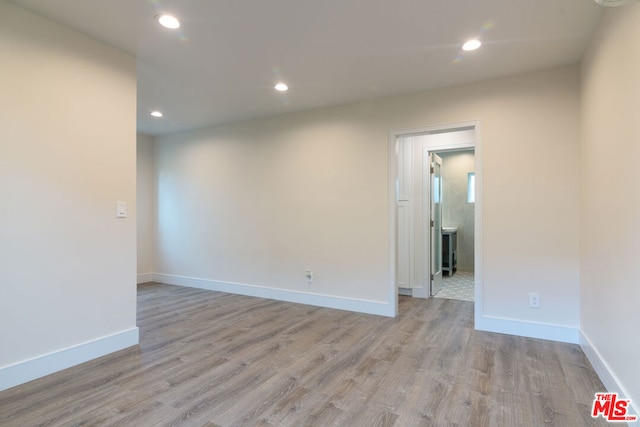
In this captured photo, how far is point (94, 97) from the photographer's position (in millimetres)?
2615

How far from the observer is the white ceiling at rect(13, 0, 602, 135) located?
2189mm

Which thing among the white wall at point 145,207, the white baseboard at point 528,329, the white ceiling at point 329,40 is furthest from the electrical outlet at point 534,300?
the white wall at point 145,207

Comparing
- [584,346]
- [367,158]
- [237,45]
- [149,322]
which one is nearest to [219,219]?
[149,322]

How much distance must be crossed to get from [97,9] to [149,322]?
293 cm

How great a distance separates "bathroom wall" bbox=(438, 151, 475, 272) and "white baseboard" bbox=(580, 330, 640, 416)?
4.25 meters

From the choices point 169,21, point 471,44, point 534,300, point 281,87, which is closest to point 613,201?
point 534,300

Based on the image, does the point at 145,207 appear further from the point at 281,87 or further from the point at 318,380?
the point at 318,380

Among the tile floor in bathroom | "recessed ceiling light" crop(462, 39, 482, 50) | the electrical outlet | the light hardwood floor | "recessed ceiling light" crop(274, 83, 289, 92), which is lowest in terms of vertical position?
the tile floor in bathroom

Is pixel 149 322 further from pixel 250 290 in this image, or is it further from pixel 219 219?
pixel 219 219

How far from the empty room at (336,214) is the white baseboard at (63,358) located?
0.05 ft

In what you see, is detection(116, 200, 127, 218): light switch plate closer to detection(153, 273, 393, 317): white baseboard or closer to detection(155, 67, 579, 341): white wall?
detection(155, 67, 579, 341): white wall

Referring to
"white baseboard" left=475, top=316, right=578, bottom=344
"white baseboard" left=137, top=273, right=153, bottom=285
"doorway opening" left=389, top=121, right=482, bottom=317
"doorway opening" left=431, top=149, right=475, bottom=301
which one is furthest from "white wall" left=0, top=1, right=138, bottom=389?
"doorway opening" left=431, top=149, right=475, bottom=301

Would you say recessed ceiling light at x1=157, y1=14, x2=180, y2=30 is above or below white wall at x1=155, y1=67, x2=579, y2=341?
above

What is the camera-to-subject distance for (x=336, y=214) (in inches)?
164
